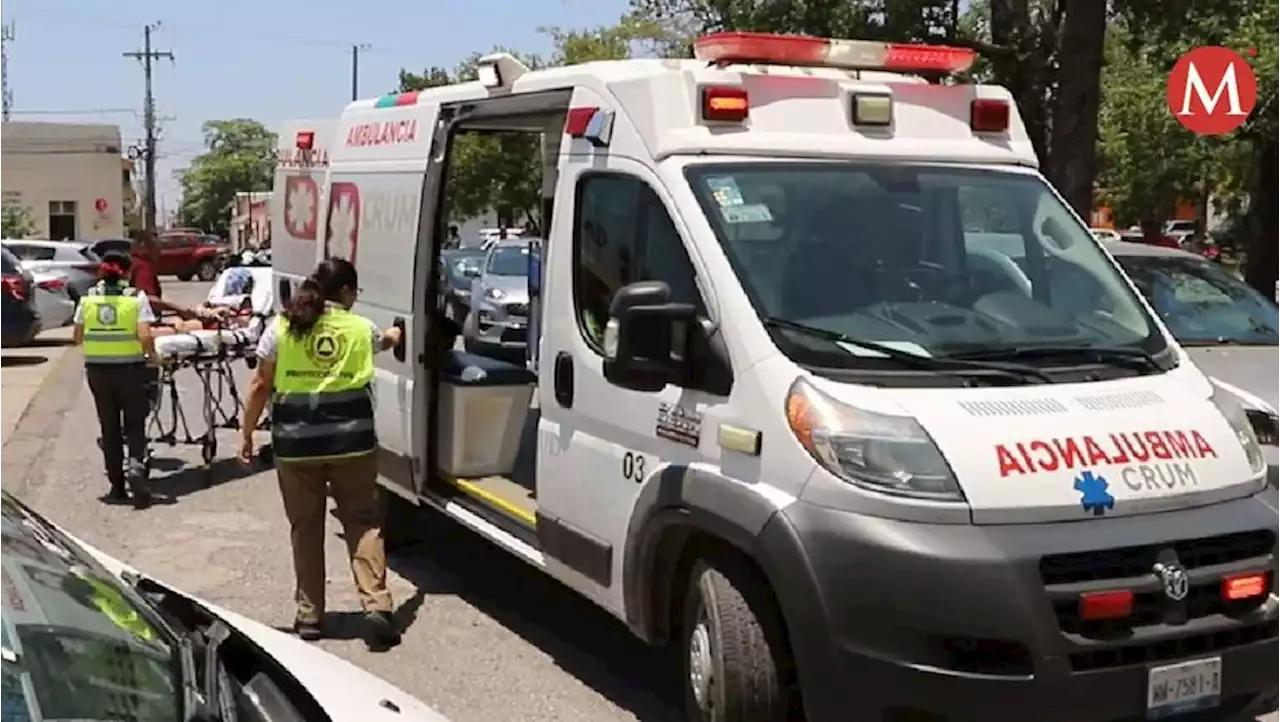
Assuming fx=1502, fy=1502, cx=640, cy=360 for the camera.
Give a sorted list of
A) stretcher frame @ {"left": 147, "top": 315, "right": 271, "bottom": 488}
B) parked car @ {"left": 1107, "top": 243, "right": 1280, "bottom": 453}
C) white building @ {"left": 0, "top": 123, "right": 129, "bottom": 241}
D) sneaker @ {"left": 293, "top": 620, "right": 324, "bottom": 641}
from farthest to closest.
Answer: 1. white building @ {"left": 0, "top": 123, "right": 129, "bottom": 241}
2. stretcher frame @ {"left": 147, "top": 315, "right": 271, "bottom": 488}
3. parked car @ {"left": 1107, "top": 243, "right": 1280, "bottom": 453}
4. sneaker @ {"left": 293, "top": 620, "right": 324, "bottom": 641}

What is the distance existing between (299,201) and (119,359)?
1.49m

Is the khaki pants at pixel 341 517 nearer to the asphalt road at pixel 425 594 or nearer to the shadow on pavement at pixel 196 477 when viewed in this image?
the asphalt road at pixel 425 594

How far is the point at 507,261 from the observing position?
66.8ft

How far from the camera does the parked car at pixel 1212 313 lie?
807 cm

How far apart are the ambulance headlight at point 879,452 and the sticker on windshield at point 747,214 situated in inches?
35.3

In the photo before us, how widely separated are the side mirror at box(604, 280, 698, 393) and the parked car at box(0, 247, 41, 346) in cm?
1598

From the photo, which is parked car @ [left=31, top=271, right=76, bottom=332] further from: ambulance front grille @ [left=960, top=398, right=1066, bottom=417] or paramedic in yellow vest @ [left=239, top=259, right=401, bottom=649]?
ambulance front grille @ [left=960, top=398, right=1066, bottom=417]

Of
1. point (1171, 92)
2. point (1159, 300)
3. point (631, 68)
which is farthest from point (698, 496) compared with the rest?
point (1171, 92)

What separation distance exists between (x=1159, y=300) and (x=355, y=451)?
5.15 metres

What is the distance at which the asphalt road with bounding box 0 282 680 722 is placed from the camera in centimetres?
598

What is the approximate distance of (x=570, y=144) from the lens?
19.3 ft

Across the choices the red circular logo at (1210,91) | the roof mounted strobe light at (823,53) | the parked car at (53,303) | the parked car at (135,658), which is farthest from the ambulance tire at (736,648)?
the parked car at (53,303)

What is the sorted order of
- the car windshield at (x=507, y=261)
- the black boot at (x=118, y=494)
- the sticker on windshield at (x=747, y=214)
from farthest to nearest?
1. the car windshield at (x=507, y=261)
2. the black boot at (x=118, y=494)
3. the sticker on windshield at (x=747, y=214)

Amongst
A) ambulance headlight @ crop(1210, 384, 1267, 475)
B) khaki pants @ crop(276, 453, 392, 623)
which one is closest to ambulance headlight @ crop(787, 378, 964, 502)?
ambulance headlight @ crop(1210, 384, 1267, 475)
